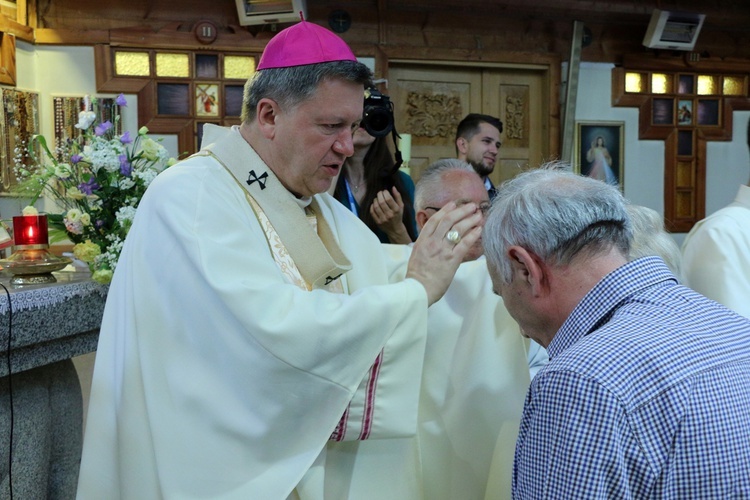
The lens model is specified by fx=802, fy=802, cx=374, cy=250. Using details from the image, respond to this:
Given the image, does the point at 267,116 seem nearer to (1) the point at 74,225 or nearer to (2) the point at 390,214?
(1) the point at 74,225

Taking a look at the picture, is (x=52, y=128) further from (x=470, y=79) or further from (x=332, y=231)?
(x=332, y=231)

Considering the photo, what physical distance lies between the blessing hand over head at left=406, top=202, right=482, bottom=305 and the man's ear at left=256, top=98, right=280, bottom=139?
44 cm

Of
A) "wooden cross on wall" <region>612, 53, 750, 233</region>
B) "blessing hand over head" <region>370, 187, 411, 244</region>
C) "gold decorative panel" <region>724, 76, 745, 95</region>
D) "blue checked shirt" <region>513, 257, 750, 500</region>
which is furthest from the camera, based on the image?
"gold decorative panel" <region>724, 76, 745, 95</region>

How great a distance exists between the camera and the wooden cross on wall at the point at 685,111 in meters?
7.34

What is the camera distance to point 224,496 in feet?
5.49

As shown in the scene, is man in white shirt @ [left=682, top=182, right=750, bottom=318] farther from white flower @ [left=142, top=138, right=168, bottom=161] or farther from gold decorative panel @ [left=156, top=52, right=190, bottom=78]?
gold decorative panel @ [left=156, top=52, right=190, bottom=78]

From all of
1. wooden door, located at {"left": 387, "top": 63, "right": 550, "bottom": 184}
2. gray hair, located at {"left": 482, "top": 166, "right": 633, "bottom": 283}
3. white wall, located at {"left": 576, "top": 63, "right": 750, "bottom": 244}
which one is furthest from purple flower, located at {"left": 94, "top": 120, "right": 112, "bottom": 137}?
white wall, located at {"left": 576, "top": 63, "right": 750, "bottom": 244}

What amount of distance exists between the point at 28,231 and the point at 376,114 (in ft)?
3.72

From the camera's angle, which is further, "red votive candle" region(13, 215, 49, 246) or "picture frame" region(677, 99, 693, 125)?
"picture frame" region(677, 99, 693, 125)

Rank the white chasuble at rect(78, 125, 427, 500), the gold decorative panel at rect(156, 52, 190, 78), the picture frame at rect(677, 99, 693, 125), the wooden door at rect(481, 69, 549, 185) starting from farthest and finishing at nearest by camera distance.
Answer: the picture frame at rect(677, 99, 693, 125)
the wooden door at rect(481, 69, 549, 185)
the gold decorative panel at rect(156, 52, 190, 78)
the white chasuble at rect(78, 125, 427, 500)

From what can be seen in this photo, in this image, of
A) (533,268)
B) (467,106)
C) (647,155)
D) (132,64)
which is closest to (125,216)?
(533,268)

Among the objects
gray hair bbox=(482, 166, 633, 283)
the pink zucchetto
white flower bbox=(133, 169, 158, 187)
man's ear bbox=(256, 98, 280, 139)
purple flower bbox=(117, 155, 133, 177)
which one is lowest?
gray hair bbox=(482, 166, 633, 283)

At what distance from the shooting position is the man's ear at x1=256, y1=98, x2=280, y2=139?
1.90 metres

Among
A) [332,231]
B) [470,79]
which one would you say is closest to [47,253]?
[332,231]
